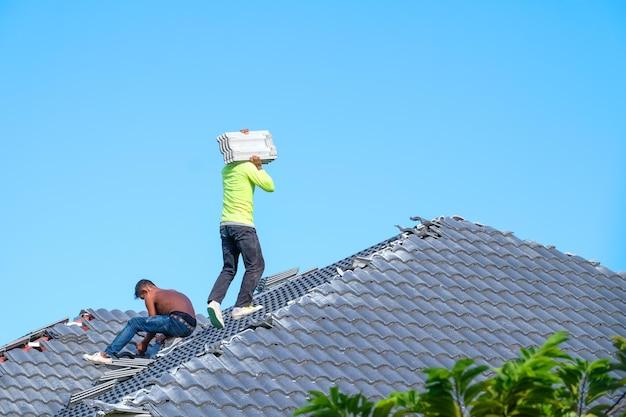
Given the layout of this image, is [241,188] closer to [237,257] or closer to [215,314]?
[237,257]

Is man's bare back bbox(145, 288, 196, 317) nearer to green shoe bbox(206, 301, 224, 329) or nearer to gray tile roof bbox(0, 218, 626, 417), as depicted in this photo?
gray tile roof bbox(0, 218, 626, 417)

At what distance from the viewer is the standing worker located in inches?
567

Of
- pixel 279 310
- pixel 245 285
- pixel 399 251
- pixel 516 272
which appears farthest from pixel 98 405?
pixel 516 272

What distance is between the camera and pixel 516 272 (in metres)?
15.0

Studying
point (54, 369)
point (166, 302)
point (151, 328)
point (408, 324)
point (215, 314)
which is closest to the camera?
point (408, 324)

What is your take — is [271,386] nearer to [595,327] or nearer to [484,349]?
[484,349]

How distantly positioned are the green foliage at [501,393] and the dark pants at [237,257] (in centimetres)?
675

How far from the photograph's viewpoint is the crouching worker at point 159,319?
15.2 meters

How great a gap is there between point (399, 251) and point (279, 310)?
2018mm

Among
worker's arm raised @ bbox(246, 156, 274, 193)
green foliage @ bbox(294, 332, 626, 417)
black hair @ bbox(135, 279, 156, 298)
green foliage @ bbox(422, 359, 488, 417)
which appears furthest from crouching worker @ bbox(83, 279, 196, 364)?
green foliage @ bbox(422, 359, 488, 417)

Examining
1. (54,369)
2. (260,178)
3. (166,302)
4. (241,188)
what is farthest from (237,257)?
(54,369)

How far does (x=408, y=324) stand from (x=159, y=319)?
3.12 m

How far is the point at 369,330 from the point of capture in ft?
43.2

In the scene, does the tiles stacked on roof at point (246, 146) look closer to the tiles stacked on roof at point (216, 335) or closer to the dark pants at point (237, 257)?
the dark pants at point (237, 257)
